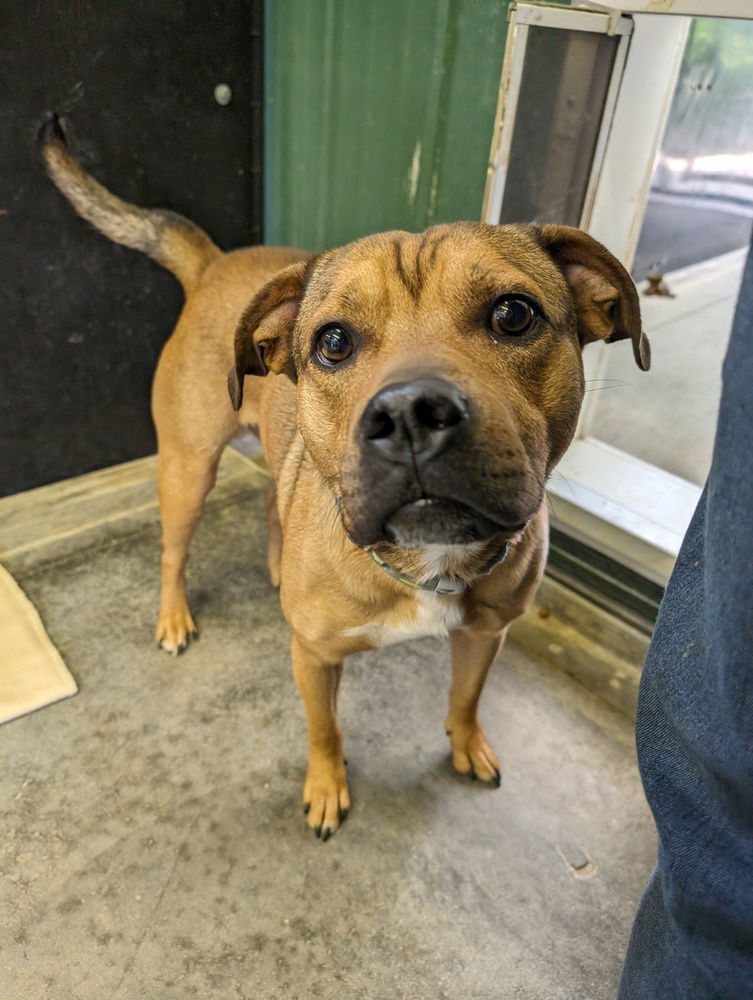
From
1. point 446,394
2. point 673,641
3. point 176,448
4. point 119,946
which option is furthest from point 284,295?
point 119,946

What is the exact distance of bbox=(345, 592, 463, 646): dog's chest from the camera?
1.85 meters

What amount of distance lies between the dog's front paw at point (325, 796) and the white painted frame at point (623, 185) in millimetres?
1088

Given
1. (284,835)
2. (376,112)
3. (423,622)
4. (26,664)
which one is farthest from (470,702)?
(376,112)

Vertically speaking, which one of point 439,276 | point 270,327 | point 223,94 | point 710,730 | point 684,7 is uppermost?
point 684,7

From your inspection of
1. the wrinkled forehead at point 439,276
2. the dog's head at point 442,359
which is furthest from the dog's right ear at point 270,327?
the wrinkled forehead at point 439,276

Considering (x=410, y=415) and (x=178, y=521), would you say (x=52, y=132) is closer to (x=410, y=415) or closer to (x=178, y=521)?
(x=178, y=521)

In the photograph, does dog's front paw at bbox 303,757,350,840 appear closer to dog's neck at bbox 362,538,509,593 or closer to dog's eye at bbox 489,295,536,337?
dog's neck at bbox 362,538,509,593

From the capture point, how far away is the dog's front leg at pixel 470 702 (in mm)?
2184

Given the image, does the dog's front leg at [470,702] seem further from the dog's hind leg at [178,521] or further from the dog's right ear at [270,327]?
the dog's hind leg at [178,521]

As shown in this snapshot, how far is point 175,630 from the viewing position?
2.82 meters

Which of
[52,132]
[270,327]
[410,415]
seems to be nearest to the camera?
[410,415]

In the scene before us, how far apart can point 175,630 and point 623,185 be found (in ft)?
7.93

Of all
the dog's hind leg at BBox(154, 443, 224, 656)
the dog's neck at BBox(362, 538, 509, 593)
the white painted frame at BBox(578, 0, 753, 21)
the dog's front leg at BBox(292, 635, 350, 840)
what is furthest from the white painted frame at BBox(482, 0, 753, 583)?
the dog's hind leg at BBox(154, 443, 224, 656)

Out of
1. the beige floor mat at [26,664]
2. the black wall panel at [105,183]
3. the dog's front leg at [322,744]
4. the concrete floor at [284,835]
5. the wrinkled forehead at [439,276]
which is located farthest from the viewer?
the black wall panel at [105,183]
